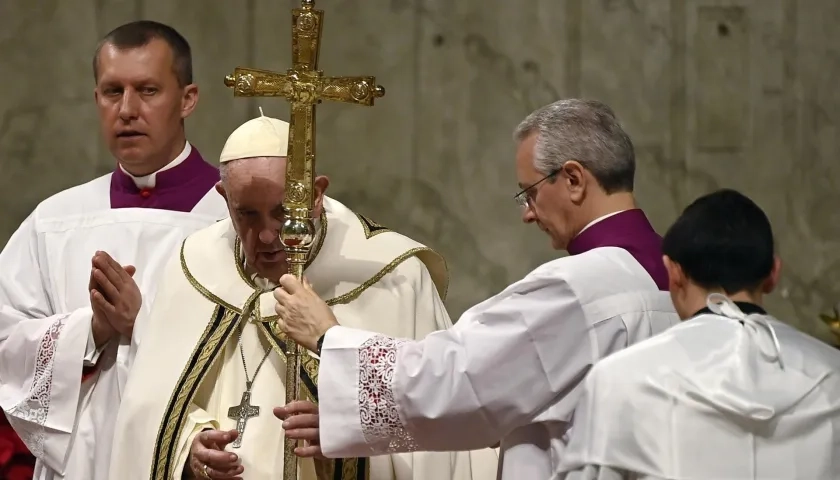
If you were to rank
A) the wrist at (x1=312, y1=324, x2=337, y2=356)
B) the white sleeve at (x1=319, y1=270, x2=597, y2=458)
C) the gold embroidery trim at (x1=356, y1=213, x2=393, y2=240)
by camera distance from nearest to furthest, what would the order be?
the white sleeve at (x1=319, y1=270, x2=597, y2=458), the wrist at (x1=312, y1=324, x2=337, y2=356), the gold embroidery trim at (x1=356, y1=213, x2=393, y2=240)

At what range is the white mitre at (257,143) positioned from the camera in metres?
4.18

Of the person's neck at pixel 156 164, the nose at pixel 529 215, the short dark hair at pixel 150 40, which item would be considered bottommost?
the nose at pixel 529 215

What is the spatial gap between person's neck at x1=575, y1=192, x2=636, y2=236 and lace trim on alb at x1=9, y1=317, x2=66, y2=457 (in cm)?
210

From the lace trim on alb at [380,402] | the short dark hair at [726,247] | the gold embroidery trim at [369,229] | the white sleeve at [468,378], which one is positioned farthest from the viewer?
the gold embroidery trim at [369,229]

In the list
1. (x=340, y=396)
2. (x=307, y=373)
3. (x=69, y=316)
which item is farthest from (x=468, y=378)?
(x=69, y=316)

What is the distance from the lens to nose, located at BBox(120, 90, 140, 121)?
5.08m

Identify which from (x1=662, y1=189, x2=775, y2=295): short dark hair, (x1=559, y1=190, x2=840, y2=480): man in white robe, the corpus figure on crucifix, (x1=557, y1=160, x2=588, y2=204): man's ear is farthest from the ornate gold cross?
(x1=662, y1=189, x2=775, y2=295): short dark hair

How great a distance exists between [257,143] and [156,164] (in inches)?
49.4

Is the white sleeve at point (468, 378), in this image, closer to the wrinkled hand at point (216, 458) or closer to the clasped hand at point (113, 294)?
the wrinkled hand at point (216, 458)

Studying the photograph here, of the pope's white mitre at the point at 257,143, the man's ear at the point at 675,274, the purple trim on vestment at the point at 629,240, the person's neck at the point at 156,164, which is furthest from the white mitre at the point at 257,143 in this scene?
the man's ear at the point at 675,274

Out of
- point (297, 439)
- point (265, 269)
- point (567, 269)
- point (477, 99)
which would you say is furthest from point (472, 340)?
point (477, 99)

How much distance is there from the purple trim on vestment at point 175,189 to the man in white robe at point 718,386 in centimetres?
253

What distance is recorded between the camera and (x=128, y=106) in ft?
16.7

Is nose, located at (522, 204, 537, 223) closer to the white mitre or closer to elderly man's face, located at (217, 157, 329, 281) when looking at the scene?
elderly man's face, located at (217, 157, 329, 281)
